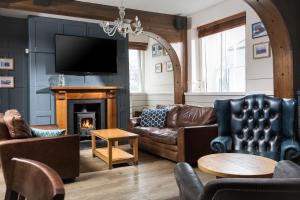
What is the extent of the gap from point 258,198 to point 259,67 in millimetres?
3713

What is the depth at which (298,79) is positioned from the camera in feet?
11.5

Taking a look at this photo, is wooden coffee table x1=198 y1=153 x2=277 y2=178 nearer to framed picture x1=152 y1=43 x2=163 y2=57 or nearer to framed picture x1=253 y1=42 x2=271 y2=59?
framed picture x1=253 y1=42 x2=271 y2=59

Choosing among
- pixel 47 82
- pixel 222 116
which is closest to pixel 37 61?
pixel 47 82

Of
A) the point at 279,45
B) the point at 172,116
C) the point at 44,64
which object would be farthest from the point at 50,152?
the point at 279,45

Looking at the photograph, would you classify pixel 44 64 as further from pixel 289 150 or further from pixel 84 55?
pixel 289 150

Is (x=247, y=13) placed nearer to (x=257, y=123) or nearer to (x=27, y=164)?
(x=257, y=123)

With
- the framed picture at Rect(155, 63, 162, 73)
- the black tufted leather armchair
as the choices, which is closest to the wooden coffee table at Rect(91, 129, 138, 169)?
the black tufted leather armchair

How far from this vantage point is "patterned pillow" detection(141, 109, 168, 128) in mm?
5102

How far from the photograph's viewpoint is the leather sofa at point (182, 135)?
12.8ft

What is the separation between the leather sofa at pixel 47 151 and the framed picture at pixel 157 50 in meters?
4.28

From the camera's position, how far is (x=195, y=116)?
4.70 metres

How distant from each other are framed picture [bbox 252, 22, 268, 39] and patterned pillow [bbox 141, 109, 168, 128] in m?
2.04

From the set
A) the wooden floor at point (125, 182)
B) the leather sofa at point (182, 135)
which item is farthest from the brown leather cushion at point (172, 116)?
the wooden floor at point (125, 182)

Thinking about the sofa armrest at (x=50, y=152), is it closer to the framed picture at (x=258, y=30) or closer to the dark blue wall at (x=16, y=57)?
the dark blue wall at (x=16, y=57)
